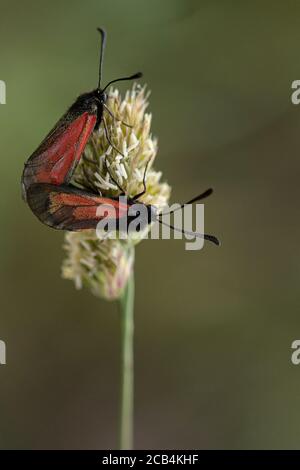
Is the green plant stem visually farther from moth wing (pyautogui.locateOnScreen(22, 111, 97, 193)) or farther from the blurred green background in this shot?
the blurred green background

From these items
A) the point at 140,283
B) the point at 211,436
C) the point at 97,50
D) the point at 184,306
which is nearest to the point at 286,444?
the point at 211,436

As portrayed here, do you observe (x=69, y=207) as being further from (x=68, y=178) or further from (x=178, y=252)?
(x=178, y=252)

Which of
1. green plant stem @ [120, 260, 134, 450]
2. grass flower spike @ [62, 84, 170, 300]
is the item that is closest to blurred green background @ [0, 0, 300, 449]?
green plant stem @ [120, 260, 134, 450]

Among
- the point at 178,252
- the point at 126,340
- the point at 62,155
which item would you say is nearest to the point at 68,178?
the point at 62,155

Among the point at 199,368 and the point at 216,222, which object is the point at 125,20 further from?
the point at 199,368

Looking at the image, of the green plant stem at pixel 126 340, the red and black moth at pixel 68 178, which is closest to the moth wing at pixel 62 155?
the red and black moth at pixel 68 178

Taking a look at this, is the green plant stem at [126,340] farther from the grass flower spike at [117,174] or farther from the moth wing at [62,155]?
A: the moth wing at [62,155]
